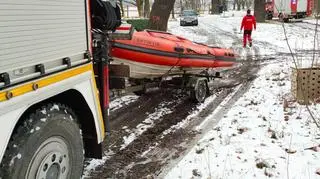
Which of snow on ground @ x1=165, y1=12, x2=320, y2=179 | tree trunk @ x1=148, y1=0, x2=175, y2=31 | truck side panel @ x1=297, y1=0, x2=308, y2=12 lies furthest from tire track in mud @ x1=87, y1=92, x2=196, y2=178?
truck side panel @ x1=297, y1=0, x2=308, y2=12

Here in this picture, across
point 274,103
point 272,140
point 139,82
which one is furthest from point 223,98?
point 272,140

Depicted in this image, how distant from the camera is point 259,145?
5.66 metres

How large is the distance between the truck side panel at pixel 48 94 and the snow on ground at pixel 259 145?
1358mm

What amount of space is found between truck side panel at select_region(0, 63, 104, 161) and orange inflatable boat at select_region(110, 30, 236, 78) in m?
2.60

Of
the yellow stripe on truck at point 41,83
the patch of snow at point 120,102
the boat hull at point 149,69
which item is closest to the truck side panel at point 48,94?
the yellow stripe on truck at point 41,83

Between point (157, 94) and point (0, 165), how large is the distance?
6.53 metres

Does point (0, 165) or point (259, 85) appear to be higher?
point (0, 165)

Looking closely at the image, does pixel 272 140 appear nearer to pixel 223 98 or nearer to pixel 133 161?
pixel 133 161

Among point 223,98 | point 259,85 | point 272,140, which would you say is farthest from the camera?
point 259,85

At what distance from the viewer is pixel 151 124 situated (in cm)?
708

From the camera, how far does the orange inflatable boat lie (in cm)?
688

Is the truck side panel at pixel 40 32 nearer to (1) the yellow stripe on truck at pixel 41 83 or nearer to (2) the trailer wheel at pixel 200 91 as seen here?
(1) the yellow stripe on truck at pixel 41 83

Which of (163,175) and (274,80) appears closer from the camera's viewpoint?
(163,175)

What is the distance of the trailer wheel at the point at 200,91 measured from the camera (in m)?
8.56
